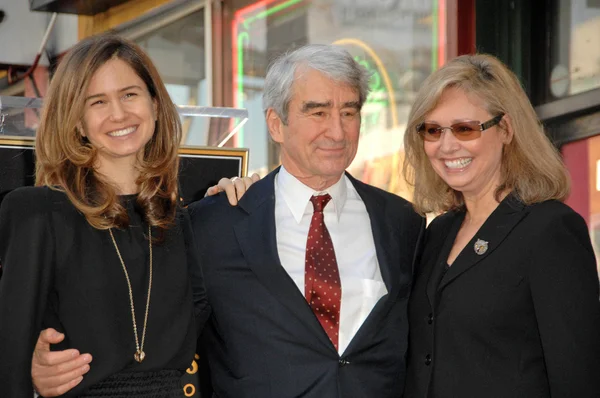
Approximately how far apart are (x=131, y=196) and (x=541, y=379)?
1239mm

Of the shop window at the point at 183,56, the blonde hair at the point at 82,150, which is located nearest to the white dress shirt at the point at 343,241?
the blonde hair at the point at 82,150

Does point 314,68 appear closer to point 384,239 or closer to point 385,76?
point 384,239

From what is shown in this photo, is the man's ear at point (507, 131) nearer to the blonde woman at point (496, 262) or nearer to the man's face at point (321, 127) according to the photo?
the blonde woman at point (496, 262)

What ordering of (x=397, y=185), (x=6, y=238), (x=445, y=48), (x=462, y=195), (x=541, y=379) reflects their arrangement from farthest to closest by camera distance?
1. (x=397, y=185)
2. (x=445, y=48)
3. (x=462, y=195)
4. (x=541, y=379)
5. (x=6, y=238)

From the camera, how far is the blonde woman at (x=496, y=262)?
2668mm

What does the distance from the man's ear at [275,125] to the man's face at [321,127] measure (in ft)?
0.22

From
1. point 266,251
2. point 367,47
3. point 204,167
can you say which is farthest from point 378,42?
point 266,251

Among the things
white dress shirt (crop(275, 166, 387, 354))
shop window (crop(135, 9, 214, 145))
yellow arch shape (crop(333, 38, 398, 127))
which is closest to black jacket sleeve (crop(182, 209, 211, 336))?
white dress shirt (crop(275, 166, 387, 354))

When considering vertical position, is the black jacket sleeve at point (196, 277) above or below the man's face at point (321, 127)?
below

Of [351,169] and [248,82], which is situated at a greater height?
[248,82]

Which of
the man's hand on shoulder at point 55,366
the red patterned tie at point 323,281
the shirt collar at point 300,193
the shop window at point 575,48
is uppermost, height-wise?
the shop window at point 575,48

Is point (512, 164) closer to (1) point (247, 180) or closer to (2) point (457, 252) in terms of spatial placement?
(2) point (457, 252)

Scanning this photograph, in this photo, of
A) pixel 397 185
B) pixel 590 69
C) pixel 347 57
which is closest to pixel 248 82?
pixel 397 185

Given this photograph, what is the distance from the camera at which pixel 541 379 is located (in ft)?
8.95
